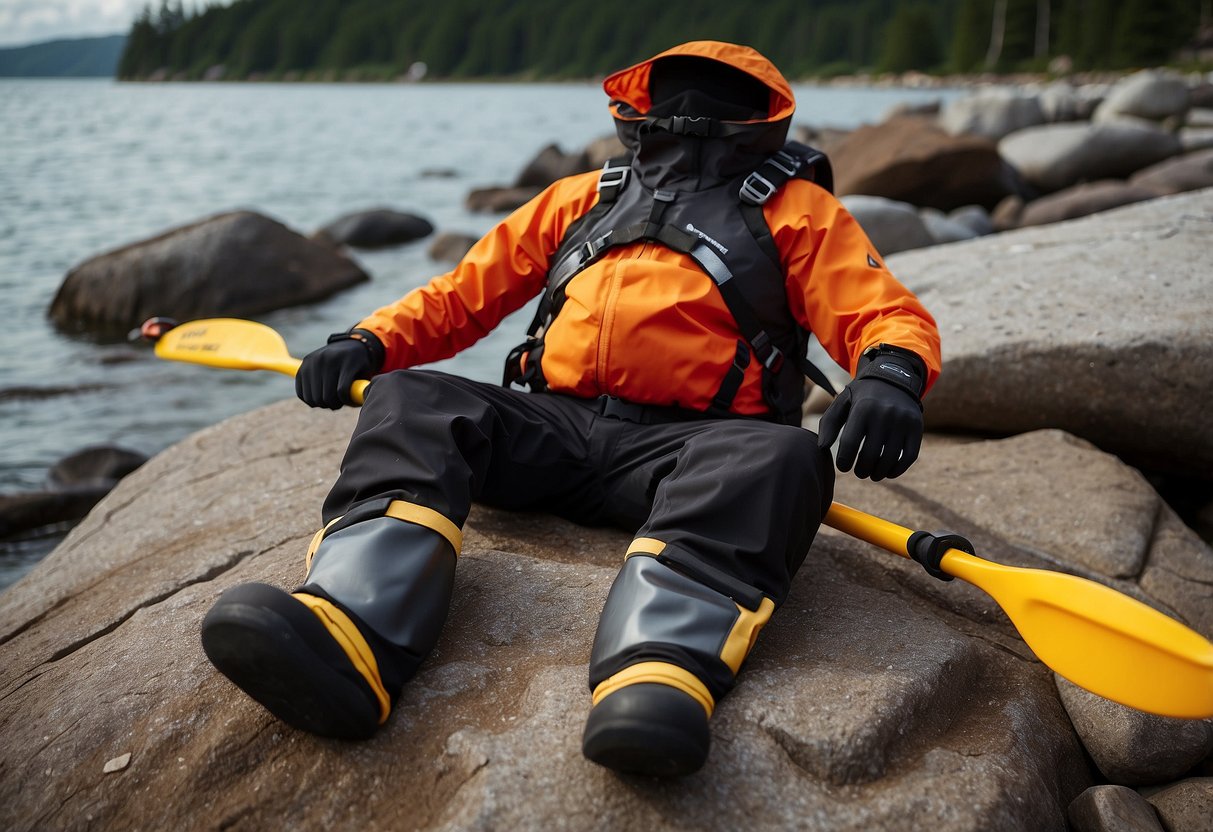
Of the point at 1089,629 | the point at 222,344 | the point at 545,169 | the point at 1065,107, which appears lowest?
the point at 1065,107

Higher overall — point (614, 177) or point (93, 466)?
point (614, 177)

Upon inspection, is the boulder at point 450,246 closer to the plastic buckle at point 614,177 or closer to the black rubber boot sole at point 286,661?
the plastic buckle at point 614,177

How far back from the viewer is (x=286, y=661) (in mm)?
1563

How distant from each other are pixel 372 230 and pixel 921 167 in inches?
216

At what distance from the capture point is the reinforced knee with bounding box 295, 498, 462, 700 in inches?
69.1

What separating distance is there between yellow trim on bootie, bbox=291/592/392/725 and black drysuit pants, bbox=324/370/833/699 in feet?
0.95

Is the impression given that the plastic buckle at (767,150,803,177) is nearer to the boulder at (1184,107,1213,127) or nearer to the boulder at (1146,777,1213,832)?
the boulder at (1146,777,1213,832)

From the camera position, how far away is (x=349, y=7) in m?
108

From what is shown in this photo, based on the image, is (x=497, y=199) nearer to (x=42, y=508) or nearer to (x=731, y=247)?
(x=42, y=508)

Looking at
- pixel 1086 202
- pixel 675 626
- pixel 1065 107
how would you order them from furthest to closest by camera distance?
1. pixel 1065 107
2. pixel 1086 202
3. pixel 675 626

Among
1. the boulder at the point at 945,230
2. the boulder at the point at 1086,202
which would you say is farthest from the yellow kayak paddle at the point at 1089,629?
the boulder at the point at 1086,202

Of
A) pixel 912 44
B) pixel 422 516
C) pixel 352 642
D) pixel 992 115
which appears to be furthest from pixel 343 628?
pixel 912 44

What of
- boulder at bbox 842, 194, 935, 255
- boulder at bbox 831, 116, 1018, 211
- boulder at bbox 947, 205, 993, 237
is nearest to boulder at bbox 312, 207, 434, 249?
boulder at bbox 831, 116, 1018, 211

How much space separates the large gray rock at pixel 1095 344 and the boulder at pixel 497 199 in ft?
30.1
